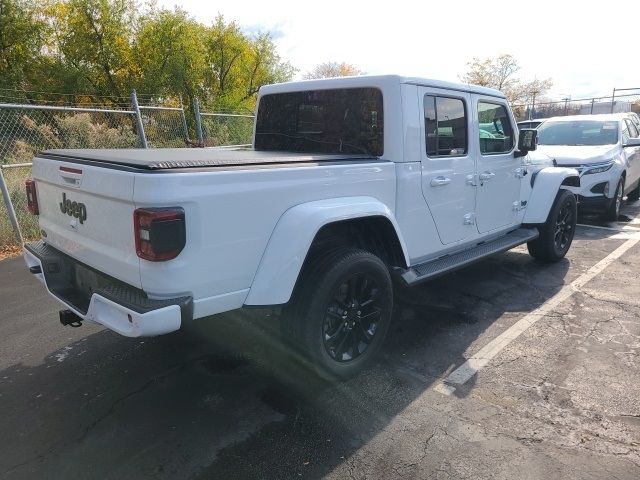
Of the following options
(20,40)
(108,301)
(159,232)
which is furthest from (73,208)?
(20,40)

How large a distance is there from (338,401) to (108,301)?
1.51 m

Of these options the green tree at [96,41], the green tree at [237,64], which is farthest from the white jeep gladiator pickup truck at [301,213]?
the green tree at [96,41]

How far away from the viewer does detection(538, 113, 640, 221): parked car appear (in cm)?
766

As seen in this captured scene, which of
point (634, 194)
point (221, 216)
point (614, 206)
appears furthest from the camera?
point (634, 194)

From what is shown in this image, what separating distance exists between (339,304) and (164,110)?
26.3ft

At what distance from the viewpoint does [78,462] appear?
2430mm

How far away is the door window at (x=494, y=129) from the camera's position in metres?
4.35

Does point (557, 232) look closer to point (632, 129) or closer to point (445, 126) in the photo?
point (445, 126)

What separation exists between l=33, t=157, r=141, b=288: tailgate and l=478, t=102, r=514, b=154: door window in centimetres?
322

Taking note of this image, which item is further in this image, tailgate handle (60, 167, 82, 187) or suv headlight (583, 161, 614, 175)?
suv headlight (583, 161, 614, 175)

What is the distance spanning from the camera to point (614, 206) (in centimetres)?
791

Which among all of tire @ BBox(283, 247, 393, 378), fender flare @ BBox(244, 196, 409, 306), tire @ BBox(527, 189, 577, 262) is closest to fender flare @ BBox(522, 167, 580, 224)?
tire @ BBox(527, 189, 577, 262)

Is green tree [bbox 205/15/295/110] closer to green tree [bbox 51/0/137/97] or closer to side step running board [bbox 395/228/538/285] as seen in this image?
green tree [bbox 51/0/137/97]

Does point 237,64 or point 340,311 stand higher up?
point 237,64
